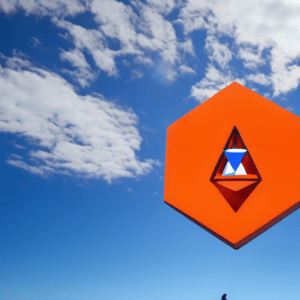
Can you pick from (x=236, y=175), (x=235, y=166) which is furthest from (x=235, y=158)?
(x=236, y=175)

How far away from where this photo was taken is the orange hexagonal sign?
471 centimetres

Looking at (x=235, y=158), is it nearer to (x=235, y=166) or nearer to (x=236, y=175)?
(x=235, y=166)

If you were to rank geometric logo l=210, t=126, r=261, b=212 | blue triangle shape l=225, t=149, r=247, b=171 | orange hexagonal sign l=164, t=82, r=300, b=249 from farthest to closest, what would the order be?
blue triangle shape l=225, t=149, r=247, b=171 → geometric logo l=210, t=126, r=261, b=212 → orange hexagonal sign l=164, t=82, r=300, b=249

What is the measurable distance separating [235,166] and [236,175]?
0.18 metres

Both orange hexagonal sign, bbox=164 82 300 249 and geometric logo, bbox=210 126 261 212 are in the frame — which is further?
geometric logo, bbox=210 126 261 212

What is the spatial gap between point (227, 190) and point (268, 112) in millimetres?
1839

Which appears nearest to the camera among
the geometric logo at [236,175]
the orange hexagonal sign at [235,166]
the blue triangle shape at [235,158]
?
the orange hexagonal sign at [235,166]

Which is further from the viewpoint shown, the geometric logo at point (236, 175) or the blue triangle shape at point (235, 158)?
the blue triangle shape at point (235, 158)

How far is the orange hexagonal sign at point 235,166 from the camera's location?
4707 mm

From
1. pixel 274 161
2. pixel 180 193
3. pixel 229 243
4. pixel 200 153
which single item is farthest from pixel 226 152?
pixel 229 243

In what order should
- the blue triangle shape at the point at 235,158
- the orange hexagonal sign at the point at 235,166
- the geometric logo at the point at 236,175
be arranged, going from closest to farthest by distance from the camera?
the orange hexagonal sign at the point at 235,166
the geometric logo at the point at 236,175
the blue triangle shape at the point at 235,158

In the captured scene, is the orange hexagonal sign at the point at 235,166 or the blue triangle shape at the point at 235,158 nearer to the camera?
the orange hexagonal sign at the point at 235,166

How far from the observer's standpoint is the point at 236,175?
499 centimetres

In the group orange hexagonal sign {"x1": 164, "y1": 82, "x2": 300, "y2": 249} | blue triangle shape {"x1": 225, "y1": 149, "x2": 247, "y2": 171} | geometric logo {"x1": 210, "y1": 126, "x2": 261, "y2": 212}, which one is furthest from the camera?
blue triangle shape {"x1": 225, "y1": 149, "x2": 247, "y2": 171}
